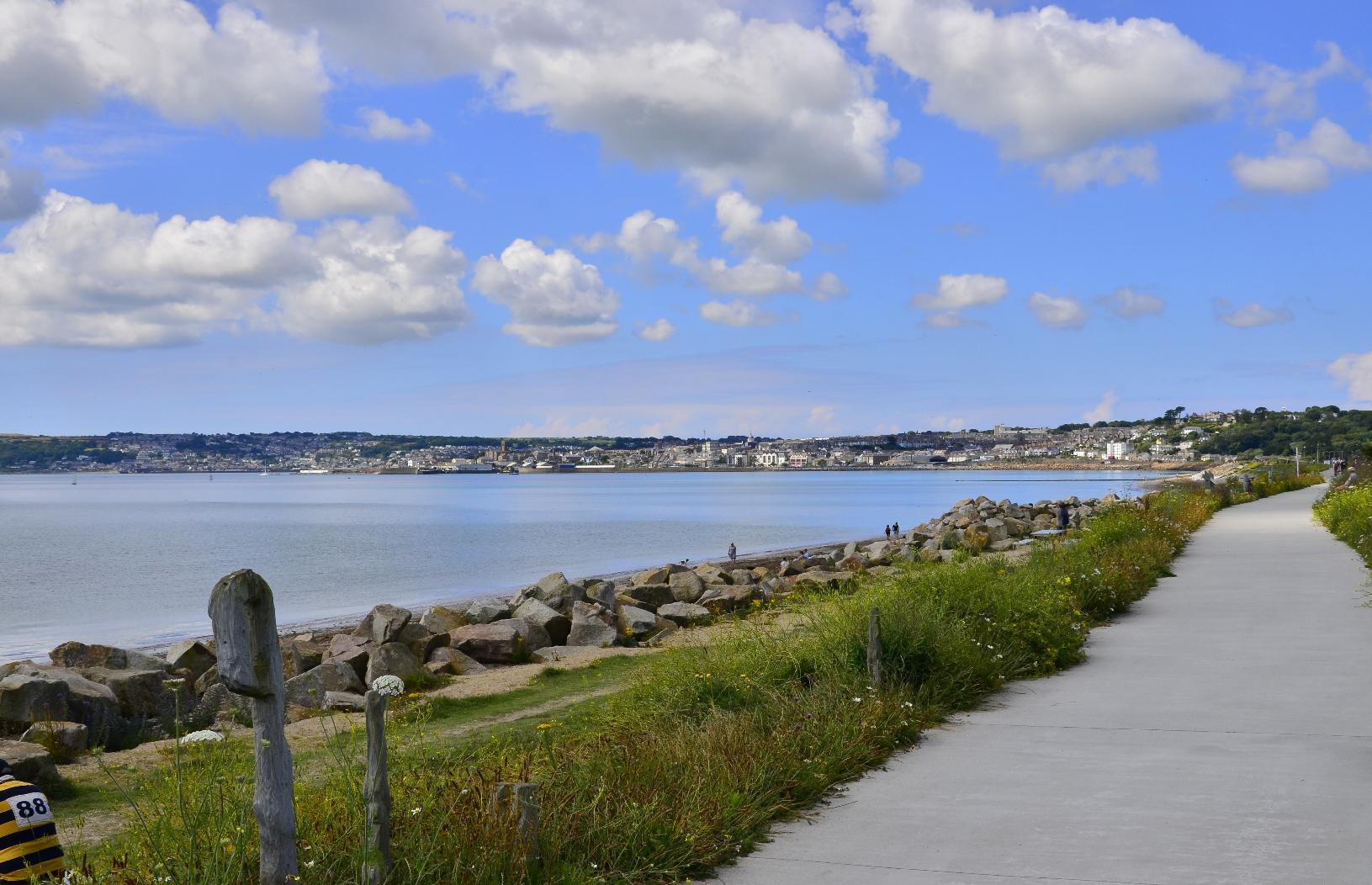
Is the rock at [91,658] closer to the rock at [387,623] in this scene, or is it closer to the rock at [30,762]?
the rock at [387,623]

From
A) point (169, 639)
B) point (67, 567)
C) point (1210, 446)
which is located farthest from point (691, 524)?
point (1210, 446)

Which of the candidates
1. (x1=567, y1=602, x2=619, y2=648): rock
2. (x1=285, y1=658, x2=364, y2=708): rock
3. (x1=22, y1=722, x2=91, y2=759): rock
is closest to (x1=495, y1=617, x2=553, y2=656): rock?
(x1=567, y1=602, x2=619, y2=648): rock

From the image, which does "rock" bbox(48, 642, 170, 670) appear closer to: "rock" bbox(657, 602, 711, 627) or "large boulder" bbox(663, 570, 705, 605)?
"rock" bbox(657, 602, 711, 627)

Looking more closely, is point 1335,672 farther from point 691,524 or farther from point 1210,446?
point 1210,446

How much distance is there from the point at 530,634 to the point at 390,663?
3713mm

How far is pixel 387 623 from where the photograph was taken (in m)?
18.8

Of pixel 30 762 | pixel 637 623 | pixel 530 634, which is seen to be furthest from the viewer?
pixel 637 623

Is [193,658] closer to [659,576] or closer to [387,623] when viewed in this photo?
[387,623]

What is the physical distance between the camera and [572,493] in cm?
13512

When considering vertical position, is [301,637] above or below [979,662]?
below

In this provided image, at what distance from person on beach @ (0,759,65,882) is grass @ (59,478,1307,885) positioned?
440 millimetres

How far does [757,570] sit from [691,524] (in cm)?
3912

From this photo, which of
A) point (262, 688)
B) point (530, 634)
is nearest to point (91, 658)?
point (530, 634)

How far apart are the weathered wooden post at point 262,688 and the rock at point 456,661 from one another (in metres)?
11.4
